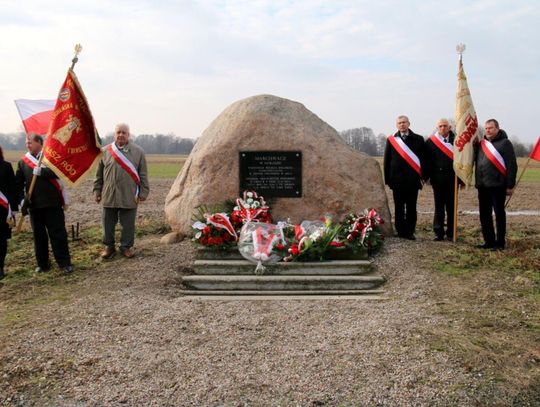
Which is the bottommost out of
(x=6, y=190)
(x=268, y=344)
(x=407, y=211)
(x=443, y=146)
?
(x=268, y=344)

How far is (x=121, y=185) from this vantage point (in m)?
7.84

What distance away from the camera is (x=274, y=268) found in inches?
285

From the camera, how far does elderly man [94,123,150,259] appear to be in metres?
7.84

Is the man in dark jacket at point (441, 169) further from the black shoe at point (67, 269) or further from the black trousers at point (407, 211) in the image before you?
the black shoe at point (67, 269)

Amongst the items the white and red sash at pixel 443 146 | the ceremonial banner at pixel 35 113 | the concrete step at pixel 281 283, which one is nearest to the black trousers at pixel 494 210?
the white and red sash at pixel 443 146

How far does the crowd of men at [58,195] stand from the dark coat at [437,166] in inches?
179

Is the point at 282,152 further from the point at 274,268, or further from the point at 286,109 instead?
the point at 274,268

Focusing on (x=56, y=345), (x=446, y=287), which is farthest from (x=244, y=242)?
(x=56, y=345)

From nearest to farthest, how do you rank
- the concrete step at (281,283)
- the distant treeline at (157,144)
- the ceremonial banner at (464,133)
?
the concrete step at (281,283) < the ceremonial banner at (464,133) < the distant treeline at (157,144)

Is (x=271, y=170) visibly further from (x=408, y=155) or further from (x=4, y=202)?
(x=4, y=202)

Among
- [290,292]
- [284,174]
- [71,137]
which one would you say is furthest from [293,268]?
[71,137]

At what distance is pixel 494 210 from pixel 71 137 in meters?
6.36

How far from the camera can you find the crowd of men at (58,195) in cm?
723

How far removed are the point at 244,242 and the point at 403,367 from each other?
12.0 ft
